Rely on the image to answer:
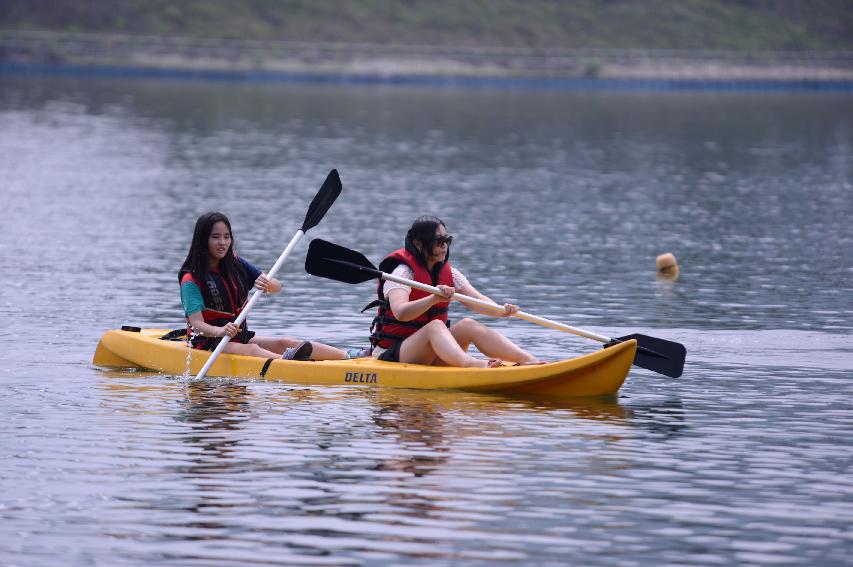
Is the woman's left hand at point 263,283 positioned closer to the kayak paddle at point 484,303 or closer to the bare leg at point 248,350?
the kayak paddle at point 484,303

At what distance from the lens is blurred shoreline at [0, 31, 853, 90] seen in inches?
2559

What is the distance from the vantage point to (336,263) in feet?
41.7

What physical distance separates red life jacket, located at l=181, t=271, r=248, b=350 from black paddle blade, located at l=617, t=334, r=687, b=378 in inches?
120

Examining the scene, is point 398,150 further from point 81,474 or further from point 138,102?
point 81,474

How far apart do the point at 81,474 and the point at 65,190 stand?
65.4 ft

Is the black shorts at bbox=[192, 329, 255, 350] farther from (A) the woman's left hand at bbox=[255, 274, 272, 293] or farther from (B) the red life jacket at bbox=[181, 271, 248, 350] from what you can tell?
(A) the woman's left hand at bbox=[255, 274, 272, 293]

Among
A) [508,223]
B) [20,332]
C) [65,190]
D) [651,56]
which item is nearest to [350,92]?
[651,56]

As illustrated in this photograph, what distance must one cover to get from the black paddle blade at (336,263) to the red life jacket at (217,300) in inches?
24.0

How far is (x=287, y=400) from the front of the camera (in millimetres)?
11898

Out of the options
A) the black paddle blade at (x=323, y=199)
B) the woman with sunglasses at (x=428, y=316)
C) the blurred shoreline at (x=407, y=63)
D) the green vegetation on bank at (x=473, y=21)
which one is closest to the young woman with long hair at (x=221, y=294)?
the woman with sunglasses at (x=428, y=316)

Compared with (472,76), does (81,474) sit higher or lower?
lower

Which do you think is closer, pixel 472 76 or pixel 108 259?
pixel 108 259

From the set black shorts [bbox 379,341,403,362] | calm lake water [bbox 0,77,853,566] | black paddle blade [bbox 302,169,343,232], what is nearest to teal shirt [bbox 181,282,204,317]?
calm lake water [bbox 0,77,853,566]

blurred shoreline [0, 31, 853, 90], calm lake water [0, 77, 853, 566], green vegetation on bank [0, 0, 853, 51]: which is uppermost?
green vegetation on bank [0, 0, 853, 51]
